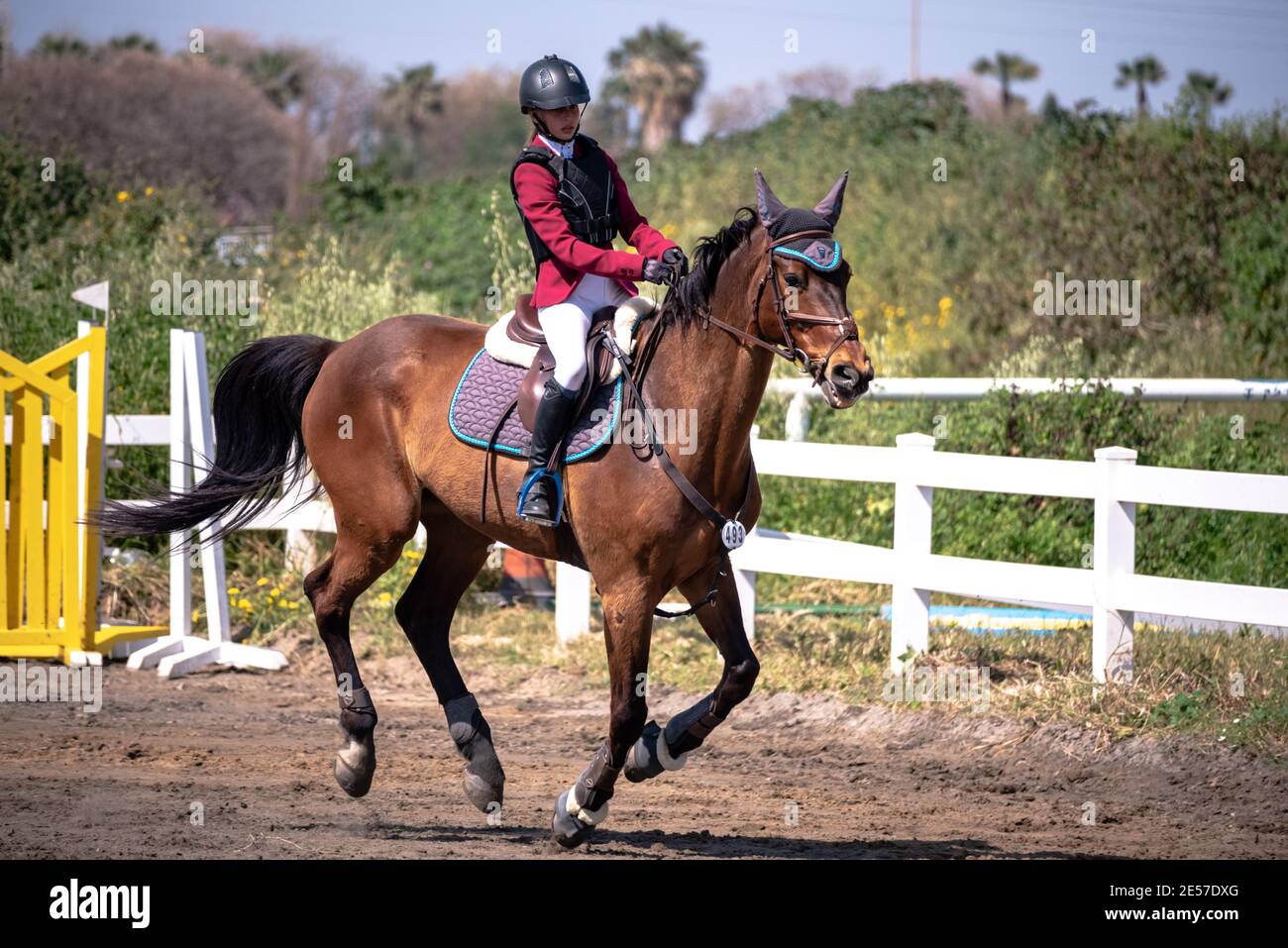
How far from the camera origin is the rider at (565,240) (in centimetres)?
568

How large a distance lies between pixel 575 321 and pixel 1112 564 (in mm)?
3381

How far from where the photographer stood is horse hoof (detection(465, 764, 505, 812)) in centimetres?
610

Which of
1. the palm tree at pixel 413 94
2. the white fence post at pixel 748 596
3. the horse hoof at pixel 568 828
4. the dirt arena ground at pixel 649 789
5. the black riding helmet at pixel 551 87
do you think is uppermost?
the palm tree at pixel 413 94

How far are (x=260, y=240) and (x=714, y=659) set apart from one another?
1210 centimetres

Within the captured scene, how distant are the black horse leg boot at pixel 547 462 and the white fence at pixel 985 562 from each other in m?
1.88

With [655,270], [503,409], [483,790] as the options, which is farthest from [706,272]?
[483,790]

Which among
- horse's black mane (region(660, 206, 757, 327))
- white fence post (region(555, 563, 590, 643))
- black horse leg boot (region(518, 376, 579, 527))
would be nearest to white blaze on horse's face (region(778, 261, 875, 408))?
horse's black mane (region(660, 206, 757, 327))

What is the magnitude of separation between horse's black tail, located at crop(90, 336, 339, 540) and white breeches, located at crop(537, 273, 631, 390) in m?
1.73

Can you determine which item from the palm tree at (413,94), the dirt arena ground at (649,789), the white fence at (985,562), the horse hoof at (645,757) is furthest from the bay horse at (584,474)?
the palm tree at (413,94)

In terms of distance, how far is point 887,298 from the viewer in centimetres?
1916

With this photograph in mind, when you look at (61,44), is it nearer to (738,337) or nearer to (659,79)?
(659,79)

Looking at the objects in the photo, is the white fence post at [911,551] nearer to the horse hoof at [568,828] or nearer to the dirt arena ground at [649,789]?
the dirt arena ground at [649,789]

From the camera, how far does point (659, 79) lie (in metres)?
51.2
